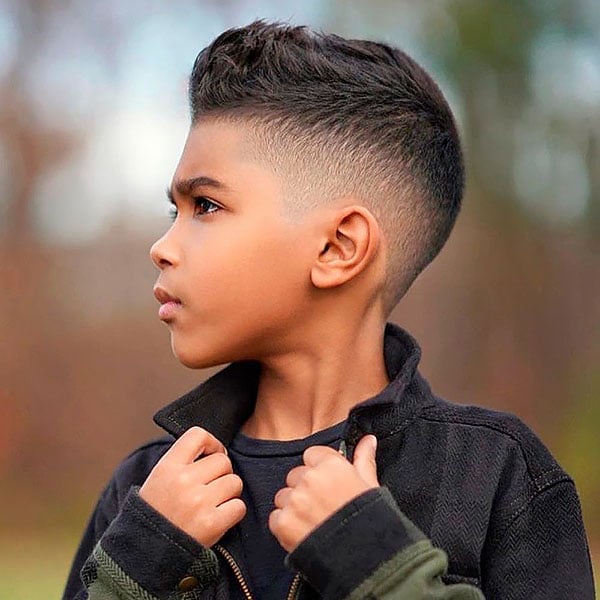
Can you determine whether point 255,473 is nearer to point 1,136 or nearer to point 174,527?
point 174,527

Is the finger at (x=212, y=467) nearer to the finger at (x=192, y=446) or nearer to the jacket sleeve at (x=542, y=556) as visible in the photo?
the finger at (x=192, y=446)

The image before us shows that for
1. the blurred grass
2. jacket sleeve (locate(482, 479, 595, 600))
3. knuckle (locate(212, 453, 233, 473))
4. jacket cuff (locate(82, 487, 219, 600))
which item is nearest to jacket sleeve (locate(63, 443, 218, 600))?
jacket cuff (locate(82, 487, 219, 600))

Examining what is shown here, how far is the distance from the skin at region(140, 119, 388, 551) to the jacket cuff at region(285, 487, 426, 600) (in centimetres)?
11

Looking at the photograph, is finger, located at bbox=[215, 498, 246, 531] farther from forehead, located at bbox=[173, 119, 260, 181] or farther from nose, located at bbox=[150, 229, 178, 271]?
forehead, located at bbox=[173, 119, 260, 181]

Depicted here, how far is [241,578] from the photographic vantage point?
1.50m

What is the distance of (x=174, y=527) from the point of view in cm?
147

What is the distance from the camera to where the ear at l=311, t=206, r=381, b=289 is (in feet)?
5.27

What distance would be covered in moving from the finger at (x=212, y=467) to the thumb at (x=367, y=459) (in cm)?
18

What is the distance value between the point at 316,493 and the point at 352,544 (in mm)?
83

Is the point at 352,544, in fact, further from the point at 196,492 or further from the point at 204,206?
the point at 204,206

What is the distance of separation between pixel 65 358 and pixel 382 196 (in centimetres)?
471

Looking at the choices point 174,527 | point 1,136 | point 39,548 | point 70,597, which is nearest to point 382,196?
point 174,527

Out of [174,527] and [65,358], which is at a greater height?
[174,527]

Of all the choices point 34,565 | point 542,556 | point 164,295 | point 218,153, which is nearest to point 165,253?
point 164,295
